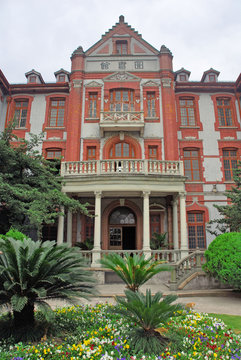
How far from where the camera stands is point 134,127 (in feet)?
62.4

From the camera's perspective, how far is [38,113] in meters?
21.3

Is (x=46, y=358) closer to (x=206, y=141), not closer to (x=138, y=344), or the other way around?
(x=138, y=344)

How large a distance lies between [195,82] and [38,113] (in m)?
12.4

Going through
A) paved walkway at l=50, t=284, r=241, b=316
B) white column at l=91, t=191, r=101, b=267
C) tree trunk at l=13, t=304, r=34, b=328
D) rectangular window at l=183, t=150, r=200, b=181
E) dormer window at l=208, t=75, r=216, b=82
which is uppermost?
dormer window at l=208, t=75, r=216, b=82

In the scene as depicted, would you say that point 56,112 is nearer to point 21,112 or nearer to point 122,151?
point 21,112

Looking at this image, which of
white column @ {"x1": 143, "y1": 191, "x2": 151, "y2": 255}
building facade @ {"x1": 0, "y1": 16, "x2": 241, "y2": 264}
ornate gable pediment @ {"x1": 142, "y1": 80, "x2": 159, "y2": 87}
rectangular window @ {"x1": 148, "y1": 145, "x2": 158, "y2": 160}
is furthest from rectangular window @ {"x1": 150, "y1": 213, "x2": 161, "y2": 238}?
ornate gable pediment @ {"x1": 142, "y1": 80, "x2": 159, "y2": 87}

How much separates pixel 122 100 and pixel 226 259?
46.4ft

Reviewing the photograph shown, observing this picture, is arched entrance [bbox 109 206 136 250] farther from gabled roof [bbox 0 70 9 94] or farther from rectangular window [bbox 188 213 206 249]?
gabled roof [bbox 0 70 9 94]

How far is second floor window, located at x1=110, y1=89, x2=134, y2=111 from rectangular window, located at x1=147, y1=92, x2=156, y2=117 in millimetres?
A: 1210

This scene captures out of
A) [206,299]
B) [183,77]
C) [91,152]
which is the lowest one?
[206,299]

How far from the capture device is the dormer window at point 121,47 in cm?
2198

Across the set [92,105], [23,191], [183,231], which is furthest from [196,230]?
[92,105]

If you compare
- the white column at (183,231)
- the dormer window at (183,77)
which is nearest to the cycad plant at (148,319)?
the white column at (183,231)

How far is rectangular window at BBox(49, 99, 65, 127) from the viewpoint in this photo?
837 inches
